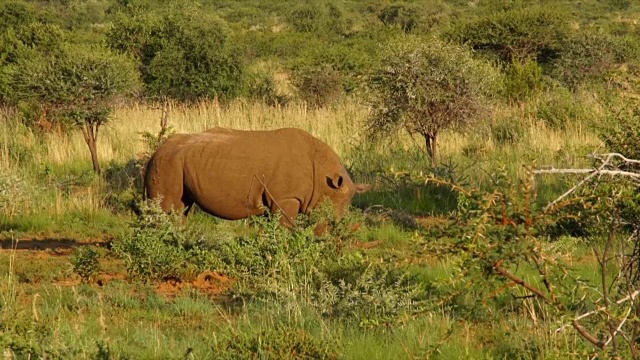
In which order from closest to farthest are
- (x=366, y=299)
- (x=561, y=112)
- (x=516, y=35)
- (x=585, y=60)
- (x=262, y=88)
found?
(x=366, y=299) → (x=561, y=112) → (x=262, y=88) → (x=585, y=60) → (x=516, y=35)

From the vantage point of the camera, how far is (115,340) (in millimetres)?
6199

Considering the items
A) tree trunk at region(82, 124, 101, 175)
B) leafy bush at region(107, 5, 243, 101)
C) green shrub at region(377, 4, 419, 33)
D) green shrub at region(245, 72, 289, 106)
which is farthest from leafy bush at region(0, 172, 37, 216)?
green shrub at region(377, 4, 419, 33)

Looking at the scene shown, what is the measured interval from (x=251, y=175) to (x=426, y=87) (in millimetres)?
4202

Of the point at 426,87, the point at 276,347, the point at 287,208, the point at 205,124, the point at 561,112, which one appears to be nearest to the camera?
the point at 276,347

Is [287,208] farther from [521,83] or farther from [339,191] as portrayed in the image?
[521,83]

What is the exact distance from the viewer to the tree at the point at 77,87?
48.0 feet

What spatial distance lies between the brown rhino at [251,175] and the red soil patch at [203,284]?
1105 millimetres

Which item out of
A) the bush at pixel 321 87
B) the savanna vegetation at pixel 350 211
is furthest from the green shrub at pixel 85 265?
the bush at pixel 321 87

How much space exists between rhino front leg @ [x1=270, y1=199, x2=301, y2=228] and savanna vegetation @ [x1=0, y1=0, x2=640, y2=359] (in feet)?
1.23

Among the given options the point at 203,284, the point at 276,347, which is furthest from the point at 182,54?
the point at 276,347

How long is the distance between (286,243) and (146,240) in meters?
1.44

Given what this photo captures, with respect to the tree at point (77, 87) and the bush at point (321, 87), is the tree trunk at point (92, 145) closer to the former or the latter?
the tree at point (77, 87)

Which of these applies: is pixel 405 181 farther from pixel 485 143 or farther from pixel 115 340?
pixel 115 340

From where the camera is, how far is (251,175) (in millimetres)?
9953
